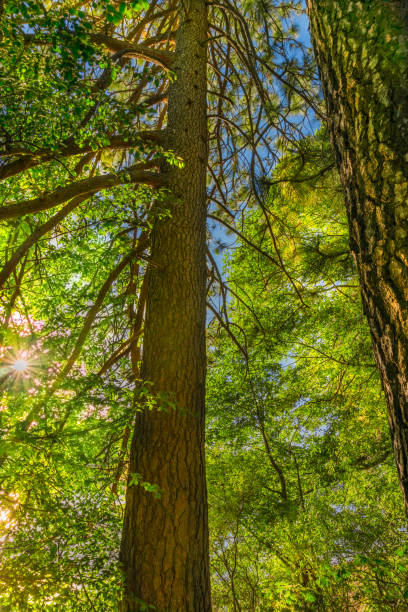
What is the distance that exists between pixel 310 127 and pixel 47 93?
3.61m

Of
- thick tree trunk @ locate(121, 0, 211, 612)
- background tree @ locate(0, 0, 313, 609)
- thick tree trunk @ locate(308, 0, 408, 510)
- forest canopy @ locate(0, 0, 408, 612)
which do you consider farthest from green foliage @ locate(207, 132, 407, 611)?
thick tree trunk @ locate(308, 0, 408, 510)

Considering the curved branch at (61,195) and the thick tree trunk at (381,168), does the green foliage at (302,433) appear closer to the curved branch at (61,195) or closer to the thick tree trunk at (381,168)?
the curved branch at (61,195)

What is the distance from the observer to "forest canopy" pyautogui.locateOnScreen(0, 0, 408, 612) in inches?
69.7

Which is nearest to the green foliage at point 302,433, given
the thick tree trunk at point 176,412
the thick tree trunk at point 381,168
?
the thick tree trunk at point 176,412

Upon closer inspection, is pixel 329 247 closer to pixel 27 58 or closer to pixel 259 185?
pixel 259 185

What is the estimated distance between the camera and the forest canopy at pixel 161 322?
5.81 feet

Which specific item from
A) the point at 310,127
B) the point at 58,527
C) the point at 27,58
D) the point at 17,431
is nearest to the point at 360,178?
the point at 17,431

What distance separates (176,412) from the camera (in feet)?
7.54

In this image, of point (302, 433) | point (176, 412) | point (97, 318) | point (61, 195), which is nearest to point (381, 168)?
point (176, 412)

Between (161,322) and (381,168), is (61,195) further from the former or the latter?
(381,168)

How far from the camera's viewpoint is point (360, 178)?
1.15 meters

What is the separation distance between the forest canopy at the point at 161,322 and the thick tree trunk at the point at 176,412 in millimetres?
12

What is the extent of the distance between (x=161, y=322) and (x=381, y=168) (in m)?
1.89

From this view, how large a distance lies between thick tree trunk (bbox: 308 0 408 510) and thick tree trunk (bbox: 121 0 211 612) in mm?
Answer: 1361
